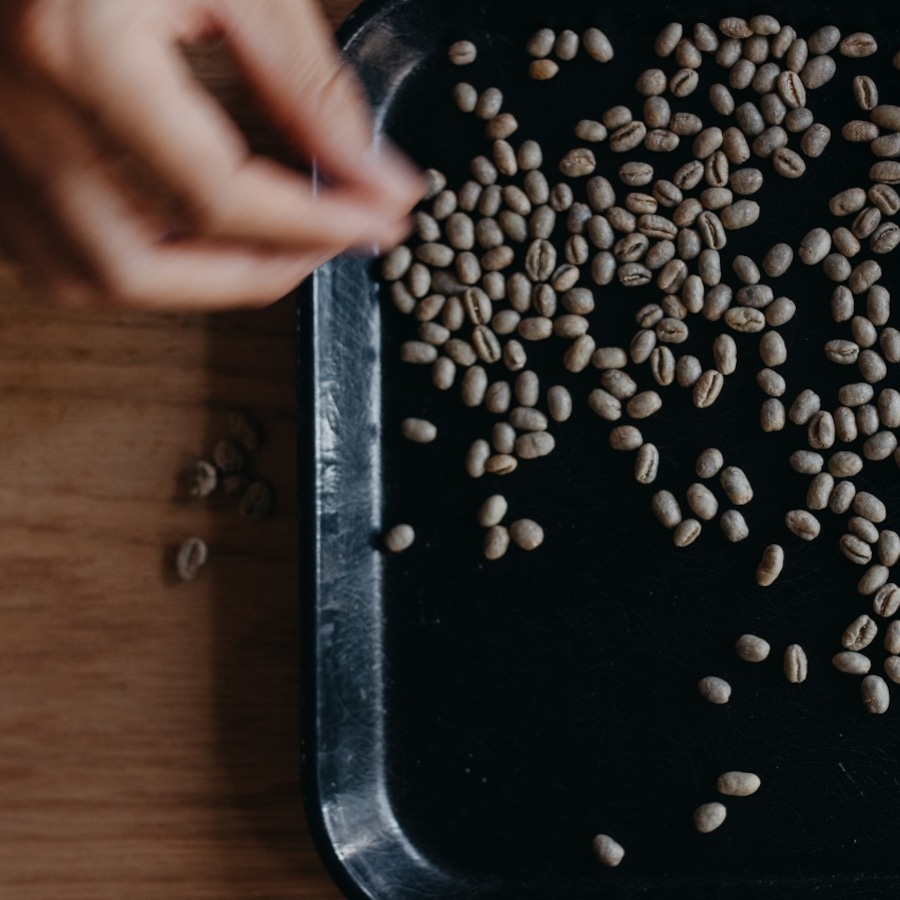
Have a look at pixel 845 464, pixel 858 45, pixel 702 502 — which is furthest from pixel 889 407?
pixel 858 45

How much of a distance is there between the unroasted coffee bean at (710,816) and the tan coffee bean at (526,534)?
9.6 inches

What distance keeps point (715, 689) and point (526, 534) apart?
19 centimetres

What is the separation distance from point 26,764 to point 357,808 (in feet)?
0.98

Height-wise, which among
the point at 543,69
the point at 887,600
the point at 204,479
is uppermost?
the point at 543,69

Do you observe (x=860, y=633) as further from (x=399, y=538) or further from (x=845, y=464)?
(x=399, y=538)

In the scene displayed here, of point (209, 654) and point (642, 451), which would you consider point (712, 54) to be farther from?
point (209, 654)

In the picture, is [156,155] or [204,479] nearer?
[156,155]

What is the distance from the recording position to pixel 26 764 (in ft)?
3.02

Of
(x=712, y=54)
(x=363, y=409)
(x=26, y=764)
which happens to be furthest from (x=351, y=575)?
(x=712, y=54)

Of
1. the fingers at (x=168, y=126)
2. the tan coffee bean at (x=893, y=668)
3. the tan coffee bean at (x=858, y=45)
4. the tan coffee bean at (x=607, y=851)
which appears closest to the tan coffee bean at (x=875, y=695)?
the tan coffee bean at (x=893, y=668)

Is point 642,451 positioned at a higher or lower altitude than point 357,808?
higher

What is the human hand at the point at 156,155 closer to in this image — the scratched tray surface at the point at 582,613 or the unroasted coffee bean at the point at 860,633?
the scratched tray surface at the point at 582,613

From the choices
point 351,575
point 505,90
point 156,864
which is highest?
point 505,90

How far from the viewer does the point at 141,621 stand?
3.01 ft
